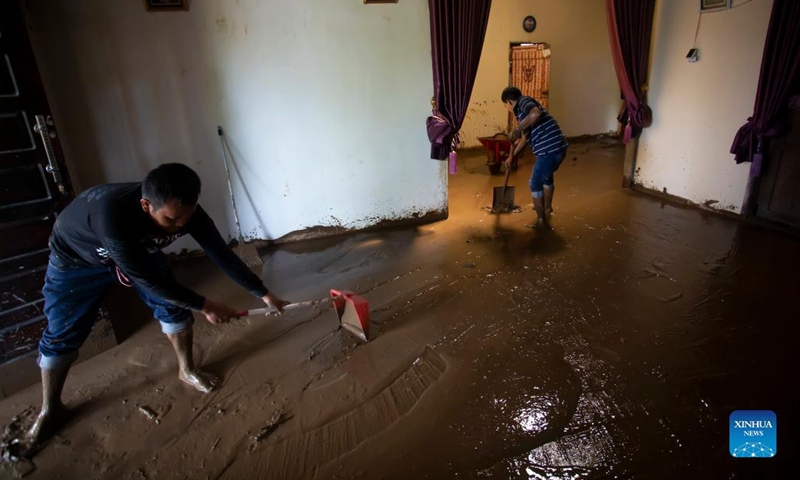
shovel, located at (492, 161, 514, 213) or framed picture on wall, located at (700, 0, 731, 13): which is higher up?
framed picture on wall, located at (700, 0, 731, 13)

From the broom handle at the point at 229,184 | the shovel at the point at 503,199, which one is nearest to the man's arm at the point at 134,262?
the broom handle at the point at 229,184

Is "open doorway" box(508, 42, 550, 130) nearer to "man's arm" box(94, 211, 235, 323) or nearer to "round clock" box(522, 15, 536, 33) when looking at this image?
"round clock" box(522, 15, 536, 33)

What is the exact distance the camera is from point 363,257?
350 centimetres

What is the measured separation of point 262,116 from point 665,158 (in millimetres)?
4133

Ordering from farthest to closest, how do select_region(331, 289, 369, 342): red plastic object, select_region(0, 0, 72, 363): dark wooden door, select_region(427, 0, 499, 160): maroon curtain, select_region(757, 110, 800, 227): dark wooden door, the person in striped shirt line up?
the person in striped shirt → select_region(427, 0, 499, 160): maroon curtain → select_region(757, 110, 800, 227): dark wooden door → select_region(331, 289, 369, 342): red plastic object → select_region(0, 0, 72, 363): dark wooden door

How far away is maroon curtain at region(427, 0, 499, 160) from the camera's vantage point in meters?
3.57

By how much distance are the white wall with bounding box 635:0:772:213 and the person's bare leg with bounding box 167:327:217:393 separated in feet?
14.9

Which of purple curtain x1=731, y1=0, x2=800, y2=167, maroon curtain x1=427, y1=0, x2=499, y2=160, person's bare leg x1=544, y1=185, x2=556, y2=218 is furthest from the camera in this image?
person's bare leg x1=544, y1=185, x2=556, y2=218

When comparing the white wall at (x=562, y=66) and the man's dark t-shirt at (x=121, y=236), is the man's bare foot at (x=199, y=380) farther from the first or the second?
the white wall at (x=562, y=66)

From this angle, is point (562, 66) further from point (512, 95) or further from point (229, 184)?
point (229, 184)

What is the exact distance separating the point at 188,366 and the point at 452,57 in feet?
10.2

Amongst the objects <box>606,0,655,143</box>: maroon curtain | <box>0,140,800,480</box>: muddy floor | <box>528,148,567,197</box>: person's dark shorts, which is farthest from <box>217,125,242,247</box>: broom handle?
<box>606,0,655,143</box>: maroon curtain

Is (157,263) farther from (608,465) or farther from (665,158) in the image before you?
(665,158)

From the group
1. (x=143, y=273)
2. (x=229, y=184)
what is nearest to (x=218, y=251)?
(x=143, y=273)
